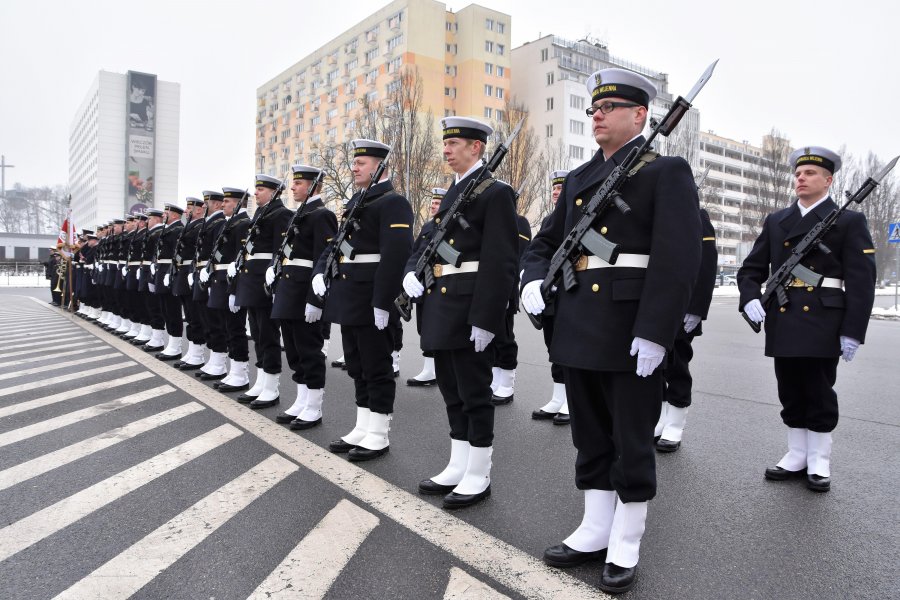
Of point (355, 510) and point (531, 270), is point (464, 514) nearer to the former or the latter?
point (355, 510)

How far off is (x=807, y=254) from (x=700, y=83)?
74.5 inches

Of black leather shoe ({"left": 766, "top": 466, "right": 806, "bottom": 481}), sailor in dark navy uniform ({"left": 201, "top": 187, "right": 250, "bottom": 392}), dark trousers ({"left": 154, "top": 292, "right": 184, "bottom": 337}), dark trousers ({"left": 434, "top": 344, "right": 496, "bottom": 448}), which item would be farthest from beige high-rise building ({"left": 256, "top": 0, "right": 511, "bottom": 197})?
black leather shoe ({"left": 766, "top": 466, "right": 806, "bottom": 481})

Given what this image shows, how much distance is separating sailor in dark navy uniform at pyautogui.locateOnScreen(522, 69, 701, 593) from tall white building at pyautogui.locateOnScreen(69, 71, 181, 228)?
3943 inches

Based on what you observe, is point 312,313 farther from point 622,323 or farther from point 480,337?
point 622,323

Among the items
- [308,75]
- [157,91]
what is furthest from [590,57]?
[157,91]

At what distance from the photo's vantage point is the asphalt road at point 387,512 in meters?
2.79

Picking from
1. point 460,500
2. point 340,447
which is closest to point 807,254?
point 460,500

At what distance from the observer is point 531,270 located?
3344 millimetres

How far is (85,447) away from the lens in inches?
192

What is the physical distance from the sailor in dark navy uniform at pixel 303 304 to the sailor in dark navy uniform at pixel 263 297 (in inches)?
12.6

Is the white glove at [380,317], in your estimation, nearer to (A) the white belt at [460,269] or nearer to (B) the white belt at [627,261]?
(A) the white belt at [460,269]

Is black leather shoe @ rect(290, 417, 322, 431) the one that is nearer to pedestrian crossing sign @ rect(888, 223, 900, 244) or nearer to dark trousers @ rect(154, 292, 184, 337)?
dark trousers @ rect(154, 292, 184, 337)

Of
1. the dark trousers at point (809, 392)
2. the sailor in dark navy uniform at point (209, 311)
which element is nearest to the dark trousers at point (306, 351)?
the sailor in dark navy uniform at point (209, 311)

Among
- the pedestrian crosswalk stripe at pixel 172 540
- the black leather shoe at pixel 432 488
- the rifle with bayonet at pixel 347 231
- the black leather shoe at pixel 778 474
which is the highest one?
the rifle with bayonet at pixel 347 231
